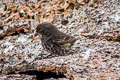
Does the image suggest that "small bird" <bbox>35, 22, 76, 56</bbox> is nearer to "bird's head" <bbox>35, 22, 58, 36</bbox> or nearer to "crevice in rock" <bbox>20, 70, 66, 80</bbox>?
"bird's head" <bbox>35, 22, 58, 36</bbox>

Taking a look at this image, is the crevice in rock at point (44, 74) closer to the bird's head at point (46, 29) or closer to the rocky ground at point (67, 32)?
the rocky ground at point (67, 32)

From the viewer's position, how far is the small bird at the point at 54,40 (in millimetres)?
4930

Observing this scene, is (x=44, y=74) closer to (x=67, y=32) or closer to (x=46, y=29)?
(x=46, y=29)

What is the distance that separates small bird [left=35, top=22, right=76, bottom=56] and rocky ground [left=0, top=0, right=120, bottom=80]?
0.13m

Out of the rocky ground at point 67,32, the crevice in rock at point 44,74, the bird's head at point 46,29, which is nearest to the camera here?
the rocky ground at point 67,32

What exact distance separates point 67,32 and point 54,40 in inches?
20.7

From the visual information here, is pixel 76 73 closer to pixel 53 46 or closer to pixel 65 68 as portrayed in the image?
pixel 65 68

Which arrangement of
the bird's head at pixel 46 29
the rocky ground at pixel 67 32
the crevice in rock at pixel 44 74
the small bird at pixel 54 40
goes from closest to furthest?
the rocky ground at pixel 67 32 < the crevice in rock at pixel 44 74 < the small bird at pixel 54 40 < the bird's head at pixel 46 29

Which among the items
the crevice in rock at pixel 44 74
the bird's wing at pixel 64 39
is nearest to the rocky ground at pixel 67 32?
the crevice in rock at pixel 44 74

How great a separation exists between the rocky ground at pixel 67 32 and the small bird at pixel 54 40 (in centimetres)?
13

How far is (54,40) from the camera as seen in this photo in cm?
503

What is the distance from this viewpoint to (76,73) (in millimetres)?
4129

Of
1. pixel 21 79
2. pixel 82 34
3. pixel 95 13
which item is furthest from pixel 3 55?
pixel 95 13

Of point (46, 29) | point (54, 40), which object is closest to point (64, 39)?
point (54, 40)
